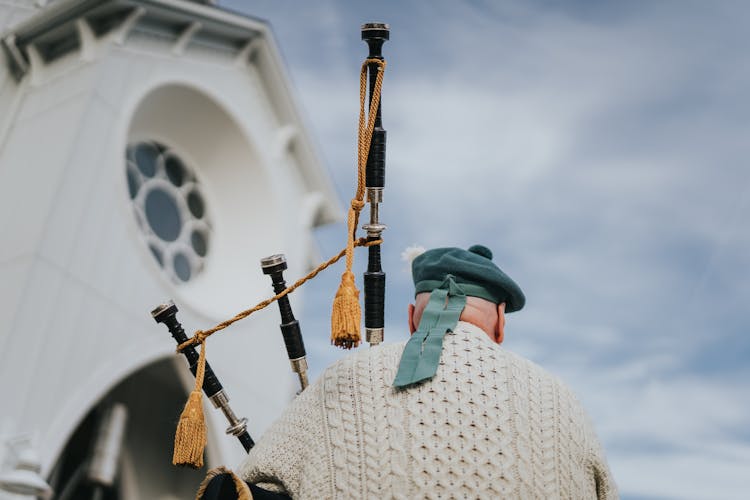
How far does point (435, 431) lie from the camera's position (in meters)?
1.87

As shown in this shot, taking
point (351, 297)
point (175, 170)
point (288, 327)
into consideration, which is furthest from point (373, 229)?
point (175, 170)

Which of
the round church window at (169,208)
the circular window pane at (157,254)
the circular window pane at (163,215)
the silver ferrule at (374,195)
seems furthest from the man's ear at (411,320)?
the circular window pane at (163,215)

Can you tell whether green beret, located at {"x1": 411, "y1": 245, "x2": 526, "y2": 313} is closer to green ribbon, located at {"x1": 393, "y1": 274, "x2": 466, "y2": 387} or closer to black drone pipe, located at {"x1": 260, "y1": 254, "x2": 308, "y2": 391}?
green ribbon, located at {"x1": 393, "y1": 274, "x2": 466, "y2": 387}

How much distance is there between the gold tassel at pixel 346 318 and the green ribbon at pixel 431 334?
0.65ft

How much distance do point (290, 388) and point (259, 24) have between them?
15.3 ft

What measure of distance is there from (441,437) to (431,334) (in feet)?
0.92

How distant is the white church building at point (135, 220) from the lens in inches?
252

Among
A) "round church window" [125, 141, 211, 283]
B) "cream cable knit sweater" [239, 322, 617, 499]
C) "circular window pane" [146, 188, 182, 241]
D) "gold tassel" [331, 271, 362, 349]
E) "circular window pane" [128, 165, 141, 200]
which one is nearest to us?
"cream cable knit sweater" [239, 322, 617, 499]

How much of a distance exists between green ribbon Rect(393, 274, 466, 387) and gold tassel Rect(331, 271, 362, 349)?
0.20 meters

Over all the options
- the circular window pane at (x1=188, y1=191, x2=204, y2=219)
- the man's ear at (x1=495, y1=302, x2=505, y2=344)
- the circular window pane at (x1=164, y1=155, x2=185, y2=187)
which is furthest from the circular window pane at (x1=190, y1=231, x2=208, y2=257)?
the man's ear at (x1=495, y1=302, x2=505, y2=344)

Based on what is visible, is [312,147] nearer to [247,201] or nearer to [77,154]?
[247,201]

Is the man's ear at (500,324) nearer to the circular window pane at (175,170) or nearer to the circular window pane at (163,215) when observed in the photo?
the circular window pane at (163,215)

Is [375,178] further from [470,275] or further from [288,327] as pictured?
[288,327]

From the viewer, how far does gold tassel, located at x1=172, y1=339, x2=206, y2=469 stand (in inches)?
85.1
